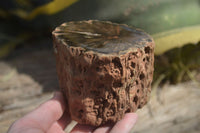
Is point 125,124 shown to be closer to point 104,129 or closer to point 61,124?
point 104,129

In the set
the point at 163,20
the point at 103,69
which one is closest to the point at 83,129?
the point at 103,69

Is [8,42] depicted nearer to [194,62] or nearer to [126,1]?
[126,1]

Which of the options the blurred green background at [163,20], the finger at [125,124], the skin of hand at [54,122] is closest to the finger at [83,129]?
the skin of hand at [54,122]

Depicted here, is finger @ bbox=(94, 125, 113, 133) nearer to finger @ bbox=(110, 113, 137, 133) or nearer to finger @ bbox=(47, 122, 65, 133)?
finger @ bbox=(110, 113, 137, 133)

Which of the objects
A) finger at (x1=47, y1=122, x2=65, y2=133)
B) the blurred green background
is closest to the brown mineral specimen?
finger at (x1=47, y1=122, x2=65, y2=133)

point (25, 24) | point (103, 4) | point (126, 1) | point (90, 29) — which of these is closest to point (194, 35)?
point (126, 1)
